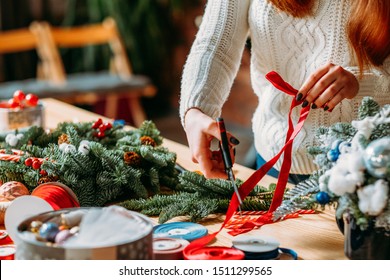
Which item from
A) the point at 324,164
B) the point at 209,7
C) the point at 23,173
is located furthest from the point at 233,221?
the point at 209,7

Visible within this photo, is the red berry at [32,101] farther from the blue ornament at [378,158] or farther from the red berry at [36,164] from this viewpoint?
the blue ornament at [378,158]

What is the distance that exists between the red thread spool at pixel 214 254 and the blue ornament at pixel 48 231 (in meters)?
0.20

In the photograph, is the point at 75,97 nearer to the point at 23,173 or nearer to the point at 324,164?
the point at 23,173

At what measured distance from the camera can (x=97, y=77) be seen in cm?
479

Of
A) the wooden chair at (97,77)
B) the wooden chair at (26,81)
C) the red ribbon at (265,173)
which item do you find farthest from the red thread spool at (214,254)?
the wooden chair at (97,77)

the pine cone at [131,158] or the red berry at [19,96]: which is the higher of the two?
the red berry at [19,96]

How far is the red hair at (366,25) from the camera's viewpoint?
4.14 feet

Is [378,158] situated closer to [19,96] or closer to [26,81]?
[19,96]

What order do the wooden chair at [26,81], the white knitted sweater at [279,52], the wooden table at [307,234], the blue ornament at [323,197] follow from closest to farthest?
the blue ornament at [323,197], the wooden table at [307,234], the white knitted sweater at [279,52], the wooden chair at [26,81]

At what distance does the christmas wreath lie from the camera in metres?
1.22

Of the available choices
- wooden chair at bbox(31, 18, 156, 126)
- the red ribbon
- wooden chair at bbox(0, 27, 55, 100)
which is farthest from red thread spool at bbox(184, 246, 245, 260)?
wooden chair at bbox(31, 18, 156, 126)

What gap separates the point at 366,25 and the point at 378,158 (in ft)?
1.81

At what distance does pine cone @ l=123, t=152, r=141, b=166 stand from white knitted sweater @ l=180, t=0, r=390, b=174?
13 centimetres

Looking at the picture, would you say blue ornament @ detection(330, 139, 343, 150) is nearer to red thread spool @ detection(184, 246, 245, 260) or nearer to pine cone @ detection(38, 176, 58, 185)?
red thread spool @ detection(184, 246, 245, 260)
